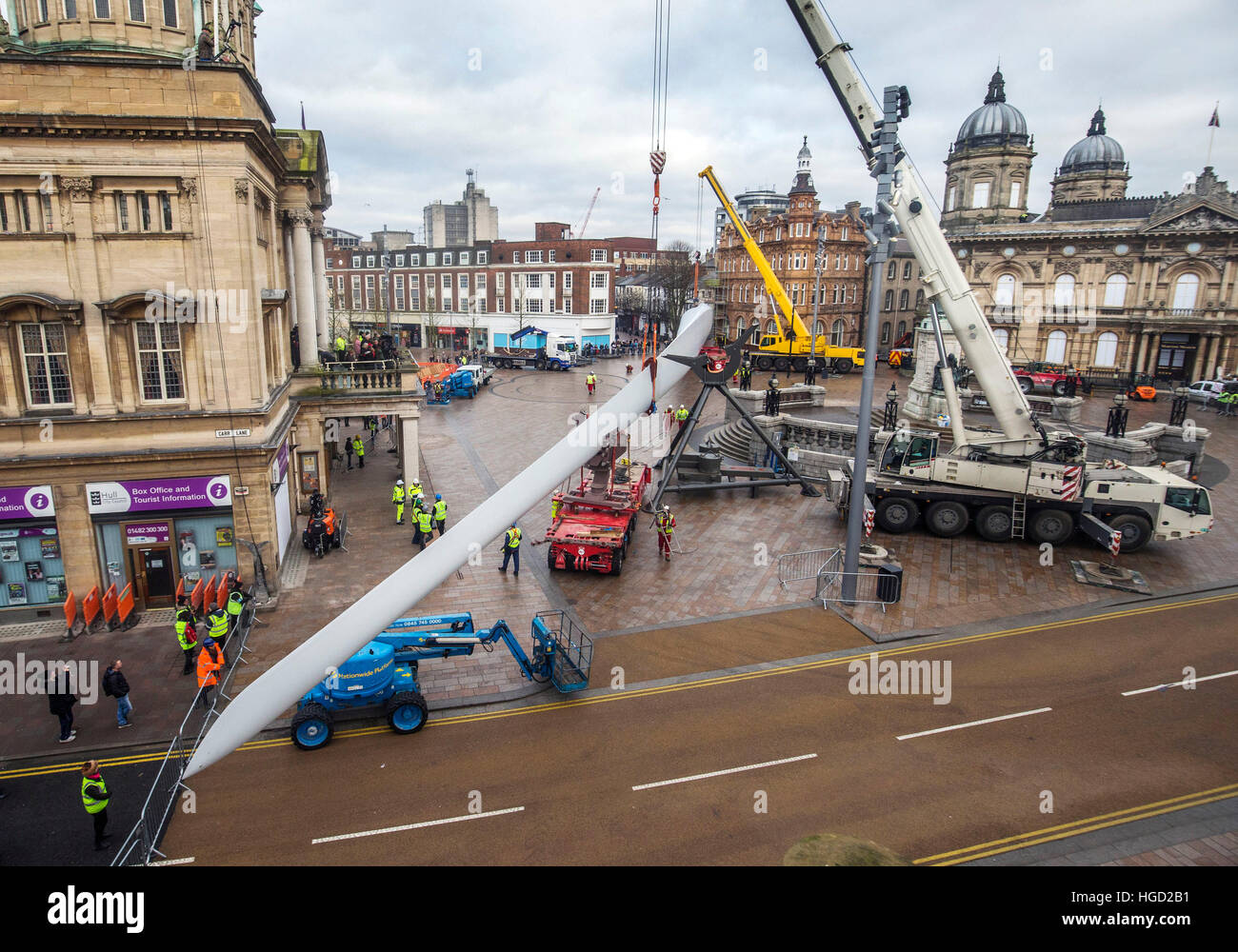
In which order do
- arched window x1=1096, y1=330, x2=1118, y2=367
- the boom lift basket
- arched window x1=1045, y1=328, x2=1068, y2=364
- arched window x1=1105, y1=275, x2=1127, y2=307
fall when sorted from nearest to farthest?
the boom lift basket < arched window x1=1105, y1=275, x2=1127, y2=307 < arched window x1=1096, y1=330, x2=1118, y2=367 < arched window x1=1045, y1=328, x2=1068, y2=364

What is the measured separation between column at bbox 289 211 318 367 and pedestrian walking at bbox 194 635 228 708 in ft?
45.9

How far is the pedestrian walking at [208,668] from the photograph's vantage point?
44.4 ft

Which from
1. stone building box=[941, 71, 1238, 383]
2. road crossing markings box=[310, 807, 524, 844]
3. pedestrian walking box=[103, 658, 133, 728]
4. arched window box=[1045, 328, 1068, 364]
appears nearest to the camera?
road crossing markings box=[310, 807, 524, 844]

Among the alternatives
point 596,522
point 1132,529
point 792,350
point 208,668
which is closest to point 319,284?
point 596,522

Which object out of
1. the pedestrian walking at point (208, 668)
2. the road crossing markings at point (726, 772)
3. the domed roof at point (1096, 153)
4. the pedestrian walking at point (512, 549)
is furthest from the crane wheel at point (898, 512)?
the domed roof at point (1096, 153)

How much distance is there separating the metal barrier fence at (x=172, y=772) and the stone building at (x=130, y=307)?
3392mm

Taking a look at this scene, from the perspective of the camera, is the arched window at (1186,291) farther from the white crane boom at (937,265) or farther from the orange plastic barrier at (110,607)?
the orange plastic barrier at (110,607)

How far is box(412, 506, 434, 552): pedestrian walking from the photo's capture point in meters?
21.6

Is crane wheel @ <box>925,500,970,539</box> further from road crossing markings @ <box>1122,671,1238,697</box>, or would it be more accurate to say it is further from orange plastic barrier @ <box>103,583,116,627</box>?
orange plastic barrier @ <box>103,583,116,627</box>

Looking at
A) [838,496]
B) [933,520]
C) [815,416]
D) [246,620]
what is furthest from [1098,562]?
[246,620]

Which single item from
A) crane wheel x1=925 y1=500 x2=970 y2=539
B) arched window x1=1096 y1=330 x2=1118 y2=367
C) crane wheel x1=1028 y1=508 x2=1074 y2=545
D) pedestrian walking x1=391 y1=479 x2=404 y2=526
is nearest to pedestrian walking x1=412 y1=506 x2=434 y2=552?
pedestrian walking x1=391 y1=479 x2=404 y2=526

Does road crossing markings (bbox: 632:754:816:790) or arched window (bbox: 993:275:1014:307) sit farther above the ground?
arched window (bbox: 993:275:1014:307)

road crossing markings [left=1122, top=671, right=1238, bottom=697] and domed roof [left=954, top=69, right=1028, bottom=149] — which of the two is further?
domed roof [left=954, top=69, right=1028, bottom=149]

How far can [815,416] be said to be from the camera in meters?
36.5
